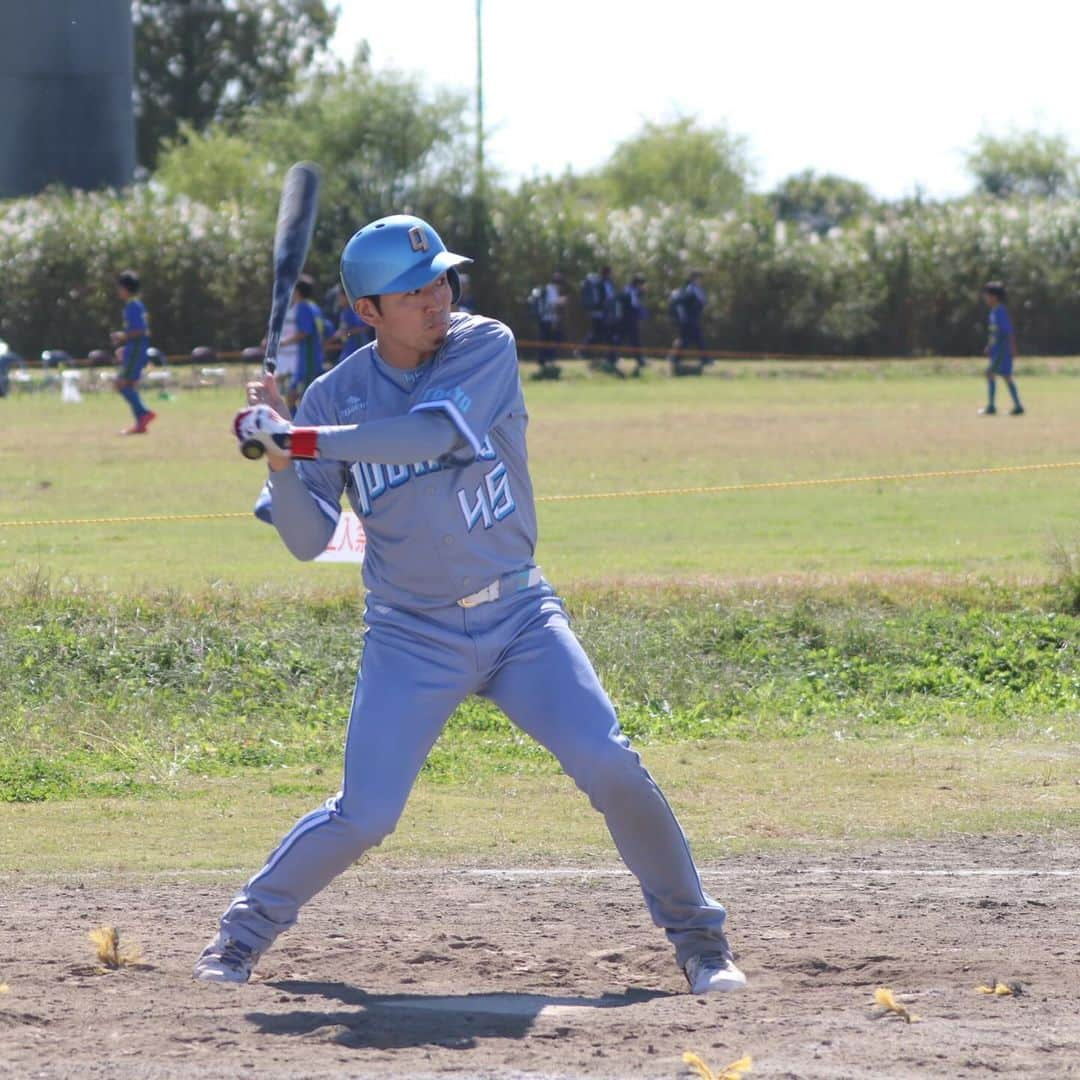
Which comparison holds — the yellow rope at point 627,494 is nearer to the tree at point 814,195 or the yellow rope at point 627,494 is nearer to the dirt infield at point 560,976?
the dirt infield at point 560,976

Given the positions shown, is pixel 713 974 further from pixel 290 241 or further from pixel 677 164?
pixel 677 164

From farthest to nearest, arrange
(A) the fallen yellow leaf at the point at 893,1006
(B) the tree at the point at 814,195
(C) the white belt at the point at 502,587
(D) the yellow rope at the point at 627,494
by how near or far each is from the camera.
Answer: (B) the tree at the point at 814,195 < (D) the yellow rope at the point at 627,494 < (C) the white belt at the point at 502,587 < (A) the fallen yellow leaf at the point at 893,1006

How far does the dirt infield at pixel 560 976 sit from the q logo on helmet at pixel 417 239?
2.10 metres

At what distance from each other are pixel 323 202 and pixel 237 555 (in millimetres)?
33939

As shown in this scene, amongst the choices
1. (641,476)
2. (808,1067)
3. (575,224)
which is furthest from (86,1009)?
(575,224)

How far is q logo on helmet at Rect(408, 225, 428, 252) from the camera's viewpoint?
544 cm

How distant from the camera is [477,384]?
5398mm

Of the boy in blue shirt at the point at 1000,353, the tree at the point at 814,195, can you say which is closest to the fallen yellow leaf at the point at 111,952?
the boy in blue shirt at the point at 1000,353

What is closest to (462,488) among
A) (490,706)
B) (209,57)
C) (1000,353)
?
(490,706)

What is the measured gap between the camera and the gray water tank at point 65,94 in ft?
153

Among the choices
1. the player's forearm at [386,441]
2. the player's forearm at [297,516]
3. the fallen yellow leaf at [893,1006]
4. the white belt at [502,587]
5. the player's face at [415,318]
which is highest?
the player's face at [415,318]

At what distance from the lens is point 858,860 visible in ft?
24.5

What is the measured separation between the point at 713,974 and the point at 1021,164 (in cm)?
9399

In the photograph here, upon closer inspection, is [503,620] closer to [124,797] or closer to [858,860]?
[858,860]
